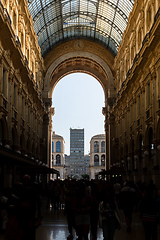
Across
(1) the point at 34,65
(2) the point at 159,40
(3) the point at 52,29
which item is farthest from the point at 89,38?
(2) the point at 159,40

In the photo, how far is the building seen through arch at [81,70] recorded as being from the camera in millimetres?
25859

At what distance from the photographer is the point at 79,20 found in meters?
54.1

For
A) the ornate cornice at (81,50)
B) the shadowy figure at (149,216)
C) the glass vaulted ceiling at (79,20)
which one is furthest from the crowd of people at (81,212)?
the ornate cornice at (81,50)

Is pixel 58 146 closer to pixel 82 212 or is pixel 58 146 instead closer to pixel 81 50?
pixel 81 50

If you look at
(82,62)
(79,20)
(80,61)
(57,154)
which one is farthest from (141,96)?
(57,154)

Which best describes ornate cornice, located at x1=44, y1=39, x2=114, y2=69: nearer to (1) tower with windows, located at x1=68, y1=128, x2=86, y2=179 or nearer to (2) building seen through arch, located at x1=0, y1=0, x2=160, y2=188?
(2) building seen through arch, located at x1=0, y1=0, x2=160, y2=188

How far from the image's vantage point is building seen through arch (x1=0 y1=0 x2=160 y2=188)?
25.9 meters

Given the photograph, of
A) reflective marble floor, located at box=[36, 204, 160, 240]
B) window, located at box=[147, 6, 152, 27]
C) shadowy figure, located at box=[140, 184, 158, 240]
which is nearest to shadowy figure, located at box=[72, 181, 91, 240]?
shadowy figure, located at box=[140, 184, 158, 240]

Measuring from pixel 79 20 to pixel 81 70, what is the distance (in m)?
9.07

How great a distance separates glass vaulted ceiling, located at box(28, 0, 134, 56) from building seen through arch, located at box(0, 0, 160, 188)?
153 mm

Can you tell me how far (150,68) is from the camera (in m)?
27.0

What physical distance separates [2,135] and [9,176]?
3172 millimetres

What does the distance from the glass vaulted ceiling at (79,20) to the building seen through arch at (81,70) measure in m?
0.15

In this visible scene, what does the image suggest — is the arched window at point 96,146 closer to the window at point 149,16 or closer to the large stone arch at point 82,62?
the large stone arch at point 82,62
